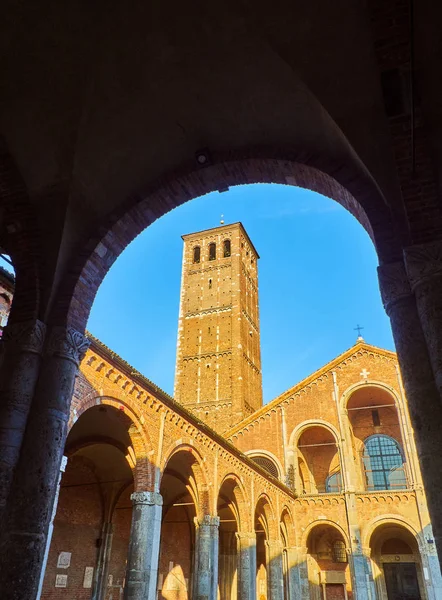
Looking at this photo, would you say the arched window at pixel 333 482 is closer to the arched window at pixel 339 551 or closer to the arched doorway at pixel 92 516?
the arched window at pixel 339 551

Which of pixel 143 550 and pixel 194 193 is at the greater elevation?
pixel 194 193

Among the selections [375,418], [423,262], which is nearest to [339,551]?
[375,418]

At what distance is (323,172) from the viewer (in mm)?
4242

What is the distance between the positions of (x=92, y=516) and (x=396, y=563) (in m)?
15.3

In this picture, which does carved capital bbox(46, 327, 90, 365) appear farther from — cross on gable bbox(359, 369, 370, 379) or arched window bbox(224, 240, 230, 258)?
arched window bbox(224, 240, 230, 258)

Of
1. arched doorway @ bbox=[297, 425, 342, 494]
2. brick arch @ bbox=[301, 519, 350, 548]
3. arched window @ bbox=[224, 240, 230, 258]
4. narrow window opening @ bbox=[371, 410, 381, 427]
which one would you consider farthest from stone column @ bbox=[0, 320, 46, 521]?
arched window @ bbox=[224, 240, 230, 258]

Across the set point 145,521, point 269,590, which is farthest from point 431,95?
point 269,590

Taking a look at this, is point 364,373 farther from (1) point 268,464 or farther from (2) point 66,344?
(2) point 66,344

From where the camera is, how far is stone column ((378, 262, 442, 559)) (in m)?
2.83

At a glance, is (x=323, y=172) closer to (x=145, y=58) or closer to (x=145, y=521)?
(x=145, y=58)

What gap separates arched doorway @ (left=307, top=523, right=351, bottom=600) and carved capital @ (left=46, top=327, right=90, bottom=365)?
2105 cm

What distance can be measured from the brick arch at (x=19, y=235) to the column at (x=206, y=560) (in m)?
11.4

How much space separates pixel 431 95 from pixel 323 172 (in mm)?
1023

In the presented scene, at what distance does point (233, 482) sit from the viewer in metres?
16.5
